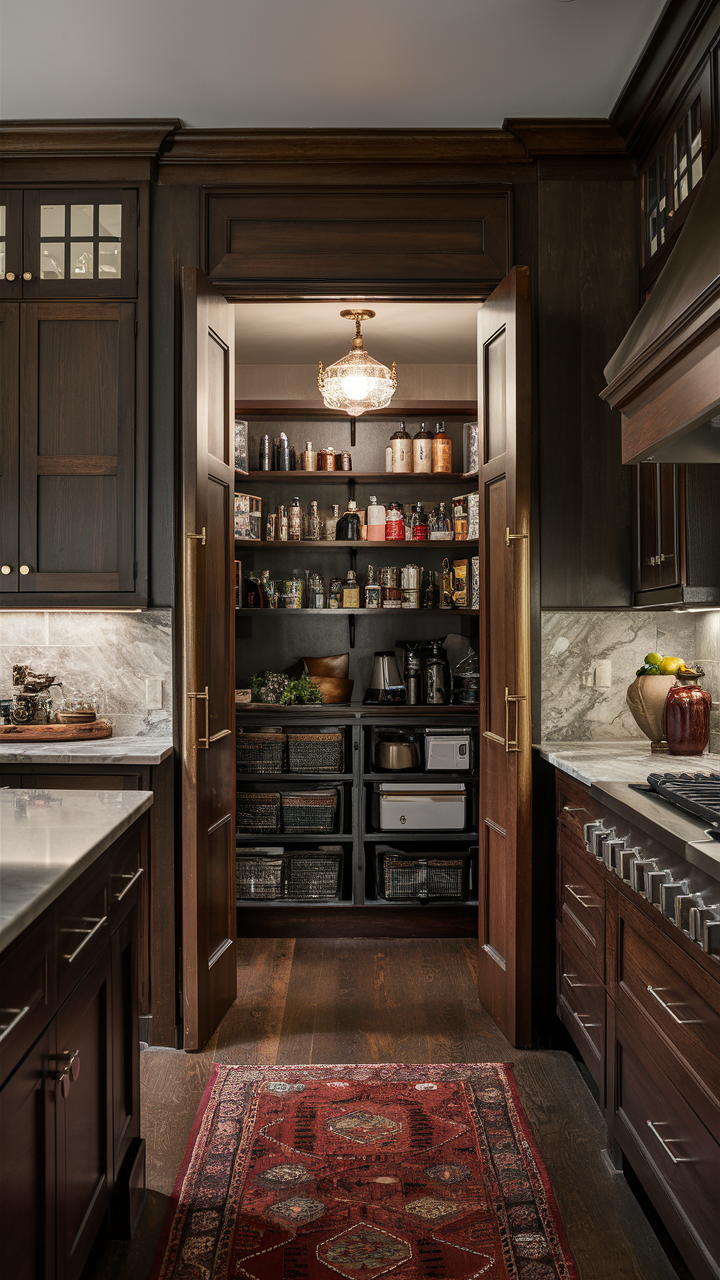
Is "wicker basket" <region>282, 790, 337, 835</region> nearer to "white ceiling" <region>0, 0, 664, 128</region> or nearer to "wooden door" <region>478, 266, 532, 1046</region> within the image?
"wooden door" <region>478, 266, 532, 1046</region>

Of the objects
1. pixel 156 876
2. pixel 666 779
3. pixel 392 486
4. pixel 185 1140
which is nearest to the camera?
pixel 666 779

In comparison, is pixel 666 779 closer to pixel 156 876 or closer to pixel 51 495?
pixel 156 876

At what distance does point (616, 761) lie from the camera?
8.67ft

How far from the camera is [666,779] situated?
214cm

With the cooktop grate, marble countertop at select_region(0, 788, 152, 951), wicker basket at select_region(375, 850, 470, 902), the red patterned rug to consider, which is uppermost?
the cooktop grate

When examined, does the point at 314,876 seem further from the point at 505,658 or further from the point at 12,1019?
the point at 12,1019

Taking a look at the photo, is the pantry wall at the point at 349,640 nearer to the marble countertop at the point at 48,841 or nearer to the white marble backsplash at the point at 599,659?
the white marble backsplash at the point at 599,659

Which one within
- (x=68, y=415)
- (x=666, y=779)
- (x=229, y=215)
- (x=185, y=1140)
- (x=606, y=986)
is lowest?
(x=185, y=1140)

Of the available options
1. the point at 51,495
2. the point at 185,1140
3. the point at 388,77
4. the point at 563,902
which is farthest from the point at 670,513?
the point at 185,1140

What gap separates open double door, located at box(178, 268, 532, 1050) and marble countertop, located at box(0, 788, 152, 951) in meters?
0.88

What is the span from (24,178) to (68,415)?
848 mm

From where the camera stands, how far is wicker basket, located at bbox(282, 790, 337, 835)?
4164mm

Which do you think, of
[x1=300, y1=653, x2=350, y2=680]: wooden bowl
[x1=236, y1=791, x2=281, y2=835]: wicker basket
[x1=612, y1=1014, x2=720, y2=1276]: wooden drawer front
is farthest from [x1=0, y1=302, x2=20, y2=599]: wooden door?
[x1=612, y1=1014, x2=720, y2=1276]: wooden drawer front

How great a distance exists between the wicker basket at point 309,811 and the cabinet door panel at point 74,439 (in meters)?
1.57
